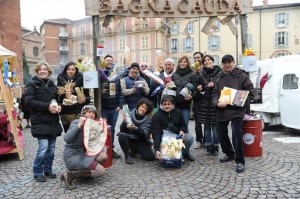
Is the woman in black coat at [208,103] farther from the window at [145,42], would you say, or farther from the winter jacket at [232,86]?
the window at [145,42]

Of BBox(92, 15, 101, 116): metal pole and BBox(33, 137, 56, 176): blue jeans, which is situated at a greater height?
BBox(92, 15, 101, 116): metal pole

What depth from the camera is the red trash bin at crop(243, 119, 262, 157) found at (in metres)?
5.71

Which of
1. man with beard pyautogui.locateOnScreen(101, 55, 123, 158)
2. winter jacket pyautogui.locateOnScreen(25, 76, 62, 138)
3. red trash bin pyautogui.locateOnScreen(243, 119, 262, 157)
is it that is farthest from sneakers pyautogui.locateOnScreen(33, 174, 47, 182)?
red trash bin pyautogui.locateOnScreen(243, 119, 262, 157)

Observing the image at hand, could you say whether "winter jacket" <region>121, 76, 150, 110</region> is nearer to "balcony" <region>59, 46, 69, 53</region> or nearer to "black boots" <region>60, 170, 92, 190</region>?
"black boots" <region>60, 170, 92, 190</region>

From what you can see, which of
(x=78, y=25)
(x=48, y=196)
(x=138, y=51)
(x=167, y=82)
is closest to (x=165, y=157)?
(x=167, y=82)

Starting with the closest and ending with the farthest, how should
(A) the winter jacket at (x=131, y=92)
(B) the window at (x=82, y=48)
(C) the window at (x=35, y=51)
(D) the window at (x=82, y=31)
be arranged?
(A) the winter jacket at (x=131, y=92) → (B) the window at (x=82, y=48) → (D) the window at (x=82, y=31) → (C) the window at (x=35, y=51)

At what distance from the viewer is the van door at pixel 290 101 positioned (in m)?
8.62

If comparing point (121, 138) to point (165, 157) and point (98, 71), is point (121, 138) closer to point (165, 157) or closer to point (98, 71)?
point (165, 157)

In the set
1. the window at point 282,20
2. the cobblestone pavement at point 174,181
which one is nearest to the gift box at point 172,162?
the cobblestone pavement at point 174,181

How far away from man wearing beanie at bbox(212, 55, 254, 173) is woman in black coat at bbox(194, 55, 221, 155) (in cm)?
40

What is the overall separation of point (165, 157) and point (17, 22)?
2607 centimetres

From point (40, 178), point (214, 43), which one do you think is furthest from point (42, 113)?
point (214, 43)

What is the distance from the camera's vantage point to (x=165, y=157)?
518cm

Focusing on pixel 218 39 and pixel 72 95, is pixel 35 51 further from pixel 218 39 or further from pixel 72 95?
pixel 72 95
